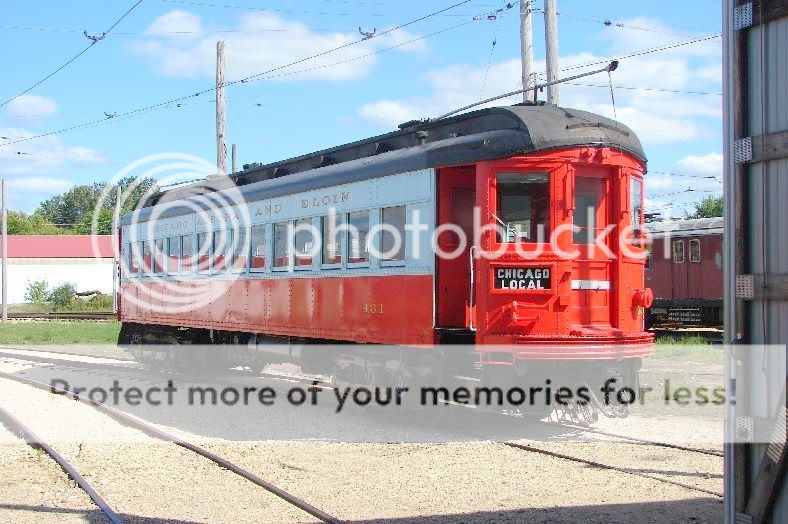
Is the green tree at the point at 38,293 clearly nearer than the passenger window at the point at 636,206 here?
No

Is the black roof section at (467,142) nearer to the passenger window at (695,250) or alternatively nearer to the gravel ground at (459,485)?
the gravel ground at (459,485)

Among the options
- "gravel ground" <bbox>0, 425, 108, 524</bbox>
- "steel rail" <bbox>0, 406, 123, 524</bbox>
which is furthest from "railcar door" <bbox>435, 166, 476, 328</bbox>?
"gravel ground" <bbox>0, 425, 108, 524</bbox>

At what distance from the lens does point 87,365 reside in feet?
69.4

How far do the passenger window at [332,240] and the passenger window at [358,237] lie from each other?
27cm

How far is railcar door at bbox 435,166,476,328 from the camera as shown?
10.6m

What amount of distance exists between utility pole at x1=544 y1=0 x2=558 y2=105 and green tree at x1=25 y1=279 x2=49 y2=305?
58.4m

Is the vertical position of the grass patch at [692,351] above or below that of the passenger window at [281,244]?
below

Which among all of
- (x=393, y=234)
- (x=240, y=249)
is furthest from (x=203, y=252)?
(x=393, y=234)

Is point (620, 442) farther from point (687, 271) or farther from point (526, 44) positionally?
point (687, 271)

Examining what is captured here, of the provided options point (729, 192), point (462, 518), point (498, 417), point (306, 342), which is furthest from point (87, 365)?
point (729, 192)

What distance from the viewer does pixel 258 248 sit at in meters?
14.4

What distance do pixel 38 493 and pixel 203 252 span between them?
338 inches

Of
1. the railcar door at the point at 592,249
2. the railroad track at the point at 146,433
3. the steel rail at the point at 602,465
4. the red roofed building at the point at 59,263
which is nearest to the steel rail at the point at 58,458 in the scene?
the railroad track at the point at 146,433

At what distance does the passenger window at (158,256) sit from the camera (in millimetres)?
18312
